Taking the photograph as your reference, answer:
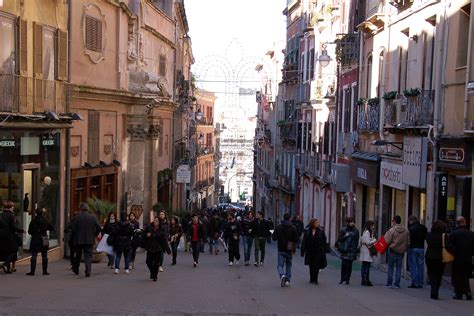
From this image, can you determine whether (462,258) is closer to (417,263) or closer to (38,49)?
(417,263)

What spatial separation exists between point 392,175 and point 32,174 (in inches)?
402

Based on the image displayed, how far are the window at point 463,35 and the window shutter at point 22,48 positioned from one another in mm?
10316

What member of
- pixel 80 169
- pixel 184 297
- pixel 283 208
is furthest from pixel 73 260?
pixel 283 208

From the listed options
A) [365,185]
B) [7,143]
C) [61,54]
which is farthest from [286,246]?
[365,185]

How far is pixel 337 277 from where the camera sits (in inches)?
856

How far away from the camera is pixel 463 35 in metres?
19.9

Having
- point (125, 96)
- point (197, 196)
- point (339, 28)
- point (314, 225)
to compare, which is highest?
point (339, 28)

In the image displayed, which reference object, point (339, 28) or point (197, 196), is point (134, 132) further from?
point (197, 196)

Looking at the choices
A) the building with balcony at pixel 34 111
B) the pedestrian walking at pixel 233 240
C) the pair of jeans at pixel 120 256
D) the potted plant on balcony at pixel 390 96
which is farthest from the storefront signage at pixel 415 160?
the building with balcony at pixel 34 111

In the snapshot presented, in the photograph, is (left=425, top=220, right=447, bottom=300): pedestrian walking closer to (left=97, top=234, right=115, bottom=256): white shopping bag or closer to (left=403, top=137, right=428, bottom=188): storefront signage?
(left=403, top=137, right=428, bottom=188): storefront signage

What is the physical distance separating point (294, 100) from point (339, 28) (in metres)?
15.0

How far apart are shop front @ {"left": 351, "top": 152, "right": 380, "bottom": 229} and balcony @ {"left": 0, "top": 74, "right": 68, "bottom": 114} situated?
33.2 ft

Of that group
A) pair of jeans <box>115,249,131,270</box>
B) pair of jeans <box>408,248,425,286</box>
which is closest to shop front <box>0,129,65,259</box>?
pair of jeans <box>115,249,131,270</box>

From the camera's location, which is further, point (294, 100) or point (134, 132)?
point (294, 100)
